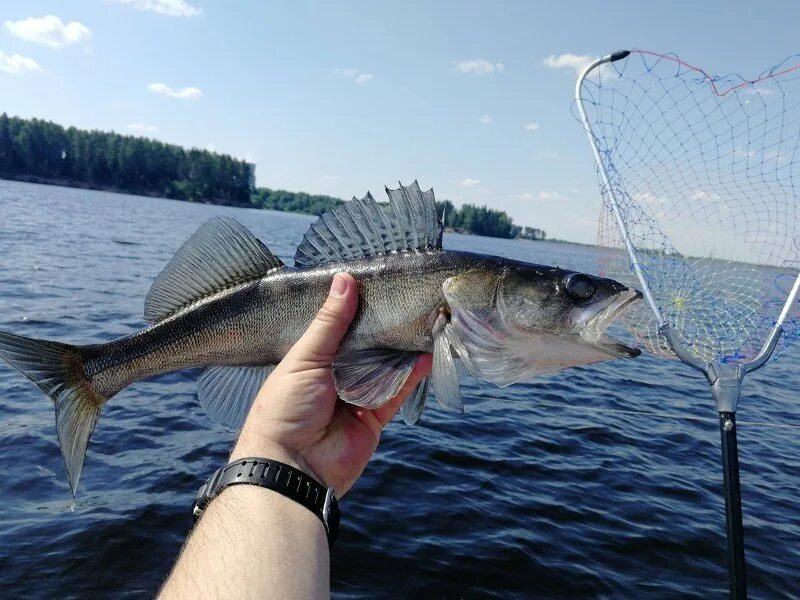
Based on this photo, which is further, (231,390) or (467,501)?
(467,501)

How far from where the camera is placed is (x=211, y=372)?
3883mm

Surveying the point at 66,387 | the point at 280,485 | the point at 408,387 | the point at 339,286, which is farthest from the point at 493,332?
the point at 66,387

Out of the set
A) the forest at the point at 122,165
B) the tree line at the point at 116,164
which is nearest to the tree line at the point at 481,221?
the forest at the point at 122,165

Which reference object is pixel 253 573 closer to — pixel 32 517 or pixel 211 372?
pixel 211 372

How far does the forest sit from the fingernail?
310ft

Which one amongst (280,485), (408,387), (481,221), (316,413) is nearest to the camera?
(280,485)

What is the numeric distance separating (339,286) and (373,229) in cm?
53

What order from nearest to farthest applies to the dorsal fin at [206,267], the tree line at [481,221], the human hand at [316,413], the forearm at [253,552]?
the forearm at [253,552] < the human hand at [316,413] < the dorsal fin at [206,267] < the tree line at [481,221]

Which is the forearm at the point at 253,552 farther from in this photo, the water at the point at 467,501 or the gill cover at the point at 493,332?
the water at the point at 467,501

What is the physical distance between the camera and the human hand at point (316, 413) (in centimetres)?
301

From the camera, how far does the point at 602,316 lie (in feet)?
10.9

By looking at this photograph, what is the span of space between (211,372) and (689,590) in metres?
5.89

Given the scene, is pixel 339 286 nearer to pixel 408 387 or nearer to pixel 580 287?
pixel 408 387

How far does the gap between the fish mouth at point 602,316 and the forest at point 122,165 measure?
3712 inches
